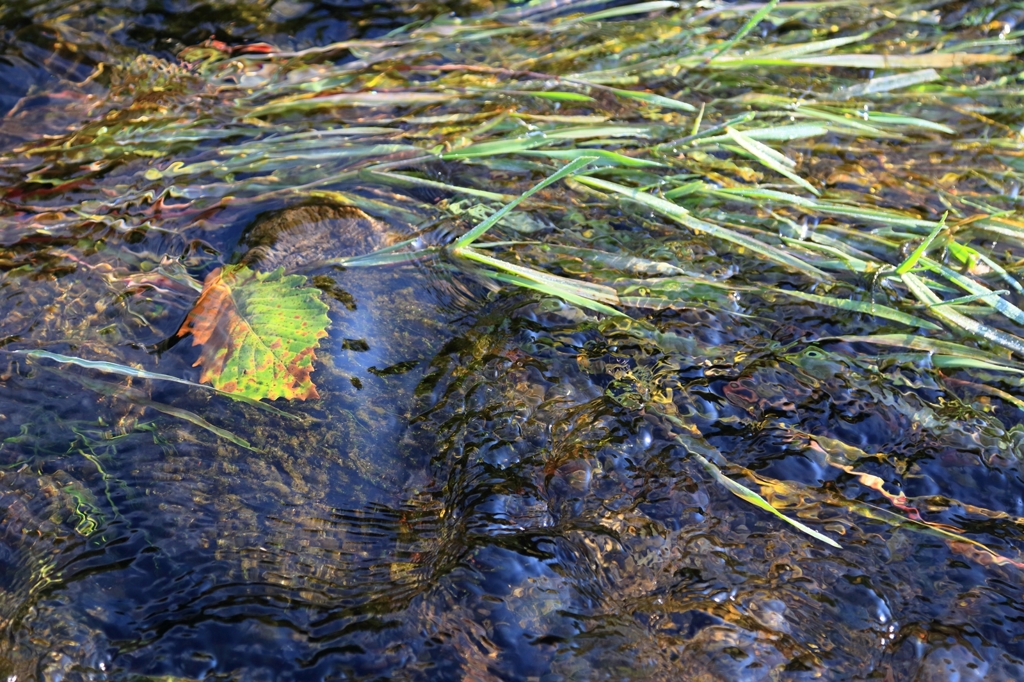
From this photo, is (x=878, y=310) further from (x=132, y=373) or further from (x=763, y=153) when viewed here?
(x=132, y=373)

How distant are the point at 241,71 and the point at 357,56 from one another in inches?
17.6

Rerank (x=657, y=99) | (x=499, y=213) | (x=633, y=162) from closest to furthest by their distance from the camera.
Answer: (x=499, y=213) < (x=633, y=162) < (x=657, y=99)

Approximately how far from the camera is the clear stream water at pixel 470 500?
1.39 m

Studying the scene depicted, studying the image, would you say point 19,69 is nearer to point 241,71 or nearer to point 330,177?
point 241,71

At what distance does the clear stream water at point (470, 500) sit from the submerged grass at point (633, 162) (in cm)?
9

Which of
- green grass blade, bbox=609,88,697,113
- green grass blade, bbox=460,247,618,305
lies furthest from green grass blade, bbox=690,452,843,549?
green grass blade, bbox=609,88,697,113

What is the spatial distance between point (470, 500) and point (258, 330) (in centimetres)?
70

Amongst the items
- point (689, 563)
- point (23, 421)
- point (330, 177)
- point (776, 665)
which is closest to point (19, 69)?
point (330, 177)

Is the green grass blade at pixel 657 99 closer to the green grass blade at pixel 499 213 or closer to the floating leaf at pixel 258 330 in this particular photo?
the green grass blade at pixel 499 213

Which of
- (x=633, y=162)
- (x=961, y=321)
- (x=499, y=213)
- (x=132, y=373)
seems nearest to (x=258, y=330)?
(x=132, y=373)

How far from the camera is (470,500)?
160 cm

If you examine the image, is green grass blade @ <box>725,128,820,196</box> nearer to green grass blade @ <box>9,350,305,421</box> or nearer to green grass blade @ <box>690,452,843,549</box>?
green grass blade @ <box>690,452,843,549</box>

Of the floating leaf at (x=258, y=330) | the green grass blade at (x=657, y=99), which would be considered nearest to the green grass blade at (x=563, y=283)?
the floating leaf at (x=258, y=330)

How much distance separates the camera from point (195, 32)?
310 cm
